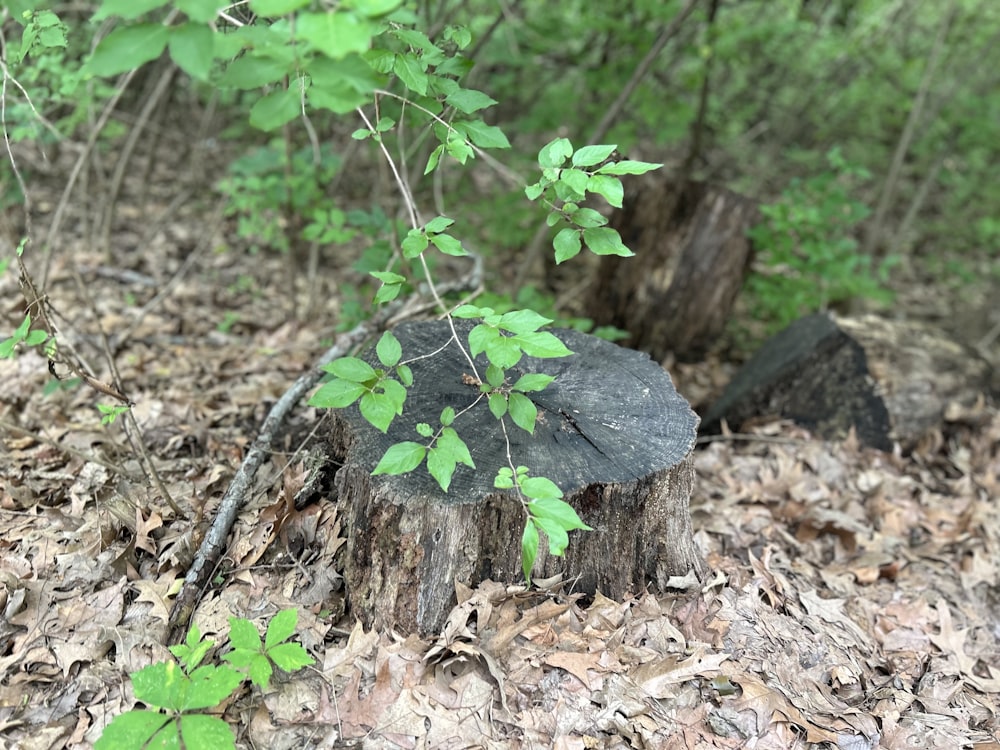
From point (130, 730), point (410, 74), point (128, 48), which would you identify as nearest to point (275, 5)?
point (128, 48)

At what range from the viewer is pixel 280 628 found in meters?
1.99

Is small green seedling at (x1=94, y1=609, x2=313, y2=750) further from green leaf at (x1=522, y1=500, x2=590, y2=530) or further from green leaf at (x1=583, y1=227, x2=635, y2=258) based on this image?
green leaf at (x1=583, y1=227, x2=635, y2=258)

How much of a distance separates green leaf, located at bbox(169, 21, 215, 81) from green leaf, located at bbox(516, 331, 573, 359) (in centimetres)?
96

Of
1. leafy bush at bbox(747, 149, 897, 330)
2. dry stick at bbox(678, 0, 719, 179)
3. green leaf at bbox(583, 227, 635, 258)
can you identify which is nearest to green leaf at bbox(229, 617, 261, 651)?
green leaf at bbox(583, 227, 635, 258)

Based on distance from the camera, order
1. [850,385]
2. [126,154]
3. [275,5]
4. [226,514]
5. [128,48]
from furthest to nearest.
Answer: [126,154] → [850,385] → [226,514] → [128,48] → [275,5]

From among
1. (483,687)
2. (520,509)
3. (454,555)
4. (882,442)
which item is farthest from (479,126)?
(882,442)

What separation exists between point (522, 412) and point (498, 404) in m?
0.10

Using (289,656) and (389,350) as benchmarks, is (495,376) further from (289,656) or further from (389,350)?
(289,656)

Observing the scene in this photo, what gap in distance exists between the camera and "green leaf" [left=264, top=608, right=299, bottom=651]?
77.4 inches

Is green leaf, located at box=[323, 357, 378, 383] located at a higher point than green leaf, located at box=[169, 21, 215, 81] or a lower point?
lower

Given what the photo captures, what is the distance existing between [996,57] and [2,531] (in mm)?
9397

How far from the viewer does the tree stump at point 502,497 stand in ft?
7.10

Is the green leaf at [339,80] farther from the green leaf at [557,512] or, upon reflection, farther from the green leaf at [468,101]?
the green leaf at [557,512]

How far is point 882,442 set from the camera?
4309mm
